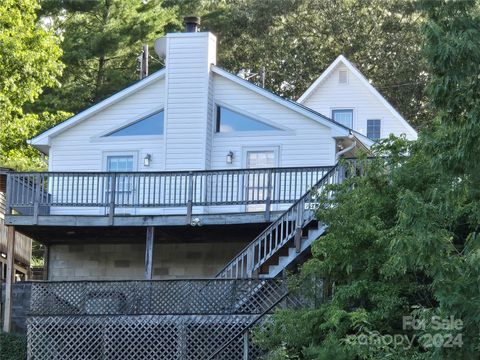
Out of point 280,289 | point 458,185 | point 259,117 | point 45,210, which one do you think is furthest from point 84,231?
point 458,185

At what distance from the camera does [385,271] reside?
18.4 metres

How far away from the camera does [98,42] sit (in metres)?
43.0

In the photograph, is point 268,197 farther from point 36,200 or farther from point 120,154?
point 36,200

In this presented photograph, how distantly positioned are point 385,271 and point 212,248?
1048 centimetres

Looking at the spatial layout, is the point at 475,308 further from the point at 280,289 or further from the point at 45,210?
the point at 45,210

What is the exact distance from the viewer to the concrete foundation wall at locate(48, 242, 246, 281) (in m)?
28.3

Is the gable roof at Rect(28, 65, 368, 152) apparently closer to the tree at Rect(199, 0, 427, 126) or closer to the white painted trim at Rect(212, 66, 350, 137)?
the white painted trim at Rect(212, 66, 350, 137)

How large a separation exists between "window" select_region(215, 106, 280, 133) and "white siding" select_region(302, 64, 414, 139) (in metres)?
7.89

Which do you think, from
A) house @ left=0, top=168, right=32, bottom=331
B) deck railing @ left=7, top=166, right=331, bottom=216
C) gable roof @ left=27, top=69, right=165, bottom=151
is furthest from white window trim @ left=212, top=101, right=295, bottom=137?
house @ left=0, top=168, right=32, bottom=331

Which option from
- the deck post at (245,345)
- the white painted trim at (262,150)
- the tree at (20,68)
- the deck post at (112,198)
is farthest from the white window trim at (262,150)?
the tree at (20,68)

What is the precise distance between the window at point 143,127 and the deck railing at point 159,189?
185 centimetres

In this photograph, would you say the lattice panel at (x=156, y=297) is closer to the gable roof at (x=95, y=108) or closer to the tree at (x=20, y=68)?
the gable roof at (x=95, y=108)

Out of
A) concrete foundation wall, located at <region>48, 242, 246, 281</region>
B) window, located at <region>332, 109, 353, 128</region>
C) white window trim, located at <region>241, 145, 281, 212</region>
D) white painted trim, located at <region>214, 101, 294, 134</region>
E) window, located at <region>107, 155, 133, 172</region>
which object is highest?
window, located at <region>332, 109, 353, 128</region>

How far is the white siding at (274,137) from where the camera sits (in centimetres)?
2781
